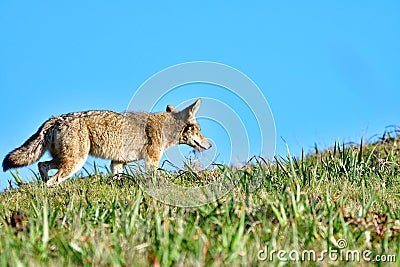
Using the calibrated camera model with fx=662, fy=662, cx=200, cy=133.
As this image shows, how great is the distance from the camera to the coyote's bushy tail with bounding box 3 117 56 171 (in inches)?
425

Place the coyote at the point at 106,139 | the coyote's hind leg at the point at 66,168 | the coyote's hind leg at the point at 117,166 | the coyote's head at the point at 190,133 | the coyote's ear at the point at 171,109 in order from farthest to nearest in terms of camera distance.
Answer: the coyote's ear at the point at 171,109 → the coyote's head at the point at 190,133 → the coyote's hind leg at the point at 117,166 → the coyote at the point at 106,139 → the coyote's hind leg at the point at 66,168

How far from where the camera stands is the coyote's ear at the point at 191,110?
1197cm

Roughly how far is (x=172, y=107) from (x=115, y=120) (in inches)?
63.0

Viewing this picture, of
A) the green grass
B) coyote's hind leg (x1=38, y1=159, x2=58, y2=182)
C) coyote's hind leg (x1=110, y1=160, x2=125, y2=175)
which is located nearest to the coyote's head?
coyote's hind leg (x1=110, y1=160, x2=125, y2=175)

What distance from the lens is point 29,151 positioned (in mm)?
10883

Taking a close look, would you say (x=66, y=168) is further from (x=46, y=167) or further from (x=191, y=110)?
(x=191, y=110)

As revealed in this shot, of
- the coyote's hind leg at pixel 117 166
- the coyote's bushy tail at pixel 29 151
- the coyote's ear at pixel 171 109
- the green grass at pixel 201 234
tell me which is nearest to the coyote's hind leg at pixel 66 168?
the coyote's bushy tail at pixel 29 151

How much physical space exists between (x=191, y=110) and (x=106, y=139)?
5.78 feet

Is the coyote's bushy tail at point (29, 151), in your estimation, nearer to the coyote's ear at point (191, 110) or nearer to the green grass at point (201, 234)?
the coyote's ear at point (191, 110)

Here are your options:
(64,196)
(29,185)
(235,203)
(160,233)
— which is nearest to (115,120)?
(29,185)

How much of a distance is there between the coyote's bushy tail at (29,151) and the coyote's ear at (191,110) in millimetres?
2566

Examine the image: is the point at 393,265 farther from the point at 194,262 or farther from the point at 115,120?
the point at 115,120

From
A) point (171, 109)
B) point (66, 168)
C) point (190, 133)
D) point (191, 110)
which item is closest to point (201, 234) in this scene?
point (66, 168)

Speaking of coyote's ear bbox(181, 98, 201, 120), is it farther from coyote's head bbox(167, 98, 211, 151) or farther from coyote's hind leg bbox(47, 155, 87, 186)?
coyote's hind leg bbox(47, 155, 87, 186)
